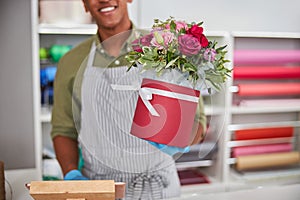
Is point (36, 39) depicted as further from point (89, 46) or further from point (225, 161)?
point (225, 161)

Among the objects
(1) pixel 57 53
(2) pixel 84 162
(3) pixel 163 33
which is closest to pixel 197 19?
(3) pixel 163 33

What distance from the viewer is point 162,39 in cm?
97

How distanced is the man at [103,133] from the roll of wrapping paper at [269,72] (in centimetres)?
65

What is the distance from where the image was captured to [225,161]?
5.67 feet

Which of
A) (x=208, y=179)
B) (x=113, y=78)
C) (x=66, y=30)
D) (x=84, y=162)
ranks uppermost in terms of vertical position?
(x=66, y=30)

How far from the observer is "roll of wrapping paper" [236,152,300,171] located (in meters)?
1.73

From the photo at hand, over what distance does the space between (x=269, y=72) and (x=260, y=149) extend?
377 mm

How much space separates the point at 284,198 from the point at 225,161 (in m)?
0.45

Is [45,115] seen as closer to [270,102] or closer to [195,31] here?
[195,31]

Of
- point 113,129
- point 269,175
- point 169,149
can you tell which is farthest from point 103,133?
point 269,175

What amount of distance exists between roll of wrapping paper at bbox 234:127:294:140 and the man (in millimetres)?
567

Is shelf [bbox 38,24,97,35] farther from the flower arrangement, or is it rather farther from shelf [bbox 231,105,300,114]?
shelf [bbox 231,105,300,114]

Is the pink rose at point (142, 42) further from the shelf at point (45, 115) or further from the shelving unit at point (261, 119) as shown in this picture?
the shelving unit at point (261, 119)

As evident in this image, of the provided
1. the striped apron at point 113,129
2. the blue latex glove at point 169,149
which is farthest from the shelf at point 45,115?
the blue latex glove at point 169,149
